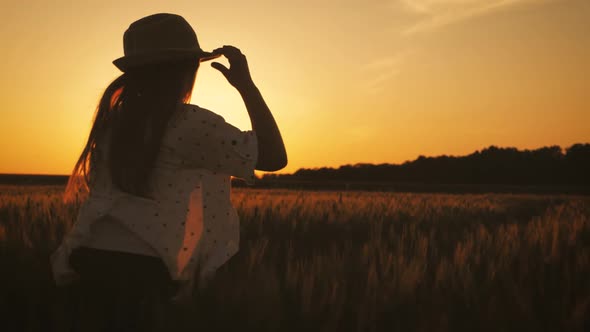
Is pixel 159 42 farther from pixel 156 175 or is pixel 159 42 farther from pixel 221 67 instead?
pixel 156 175

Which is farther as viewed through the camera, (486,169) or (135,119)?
(486,169)

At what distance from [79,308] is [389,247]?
1876 mm

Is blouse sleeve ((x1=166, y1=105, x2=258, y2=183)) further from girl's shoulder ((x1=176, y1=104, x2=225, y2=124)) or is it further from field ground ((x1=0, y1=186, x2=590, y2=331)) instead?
field ground ((x1=0, y1=186, x2=590, y2=331))

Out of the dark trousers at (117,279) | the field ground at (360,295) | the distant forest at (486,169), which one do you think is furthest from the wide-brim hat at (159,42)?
the distant forest at (486,169)

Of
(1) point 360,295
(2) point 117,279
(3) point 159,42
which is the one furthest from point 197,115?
(1) point 360,295

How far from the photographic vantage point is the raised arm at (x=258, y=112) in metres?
1.75

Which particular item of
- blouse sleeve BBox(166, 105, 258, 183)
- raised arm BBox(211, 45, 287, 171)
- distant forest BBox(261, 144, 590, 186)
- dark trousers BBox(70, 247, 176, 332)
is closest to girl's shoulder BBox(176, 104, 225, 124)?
blouse sleeve BBox(166, 105, 258, 183)

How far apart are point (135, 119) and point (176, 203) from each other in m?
0.31

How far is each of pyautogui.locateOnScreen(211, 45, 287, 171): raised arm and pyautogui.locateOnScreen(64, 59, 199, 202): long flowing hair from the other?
128 millimetres

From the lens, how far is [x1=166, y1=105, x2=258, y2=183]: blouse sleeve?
5.33 ft

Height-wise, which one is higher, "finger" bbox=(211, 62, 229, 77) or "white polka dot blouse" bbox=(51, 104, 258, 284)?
"finger" bbox=(211, 62, 229, 77)

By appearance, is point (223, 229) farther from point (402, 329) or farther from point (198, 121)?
point (402, 329)

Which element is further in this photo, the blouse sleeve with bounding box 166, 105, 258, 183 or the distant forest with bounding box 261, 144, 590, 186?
the distant forest with bounding box 261, 144, 590, 186

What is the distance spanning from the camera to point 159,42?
1.80 m
